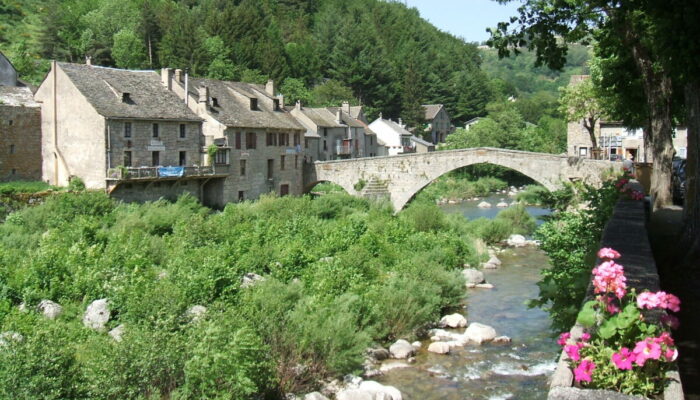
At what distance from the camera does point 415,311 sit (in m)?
19.3

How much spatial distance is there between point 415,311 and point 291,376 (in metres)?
5.64

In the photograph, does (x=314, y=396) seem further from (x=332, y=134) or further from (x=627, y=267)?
(x=332, y=134)

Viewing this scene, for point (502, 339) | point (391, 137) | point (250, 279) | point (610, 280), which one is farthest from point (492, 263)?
point (391, 137)

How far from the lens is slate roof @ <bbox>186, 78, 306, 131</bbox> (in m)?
39.4

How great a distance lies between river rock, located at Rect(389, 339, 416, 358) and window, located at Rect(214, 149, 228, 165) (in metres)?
22.1

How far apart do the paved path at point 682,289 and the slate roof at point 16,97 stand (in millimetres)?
29479

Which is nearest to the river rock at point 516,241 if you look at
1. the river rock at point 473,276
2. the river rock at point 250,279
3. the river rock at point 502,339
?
the river rock at point 473,276

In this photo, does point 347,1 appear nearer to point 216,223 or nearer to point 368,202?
point 368,202

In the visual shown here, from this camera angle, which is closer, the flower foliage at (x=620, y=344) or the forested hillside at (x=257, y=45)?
the flower foliage at (x=620, y=344)

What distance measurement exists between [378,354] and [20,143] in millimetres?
23845

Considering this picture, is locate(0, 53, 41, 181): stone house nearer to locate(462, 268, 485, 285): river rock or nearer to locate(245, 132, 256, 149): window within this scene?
locate(245, 132, 256, 149): window

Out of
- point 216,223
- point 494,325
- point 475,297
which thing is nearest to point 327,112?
point 216,223

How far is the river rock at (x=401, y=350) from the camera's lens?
57.8 ft

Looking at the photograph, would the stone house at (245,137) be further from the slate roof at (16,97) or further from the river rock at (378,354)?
the river rock at (378,354)
